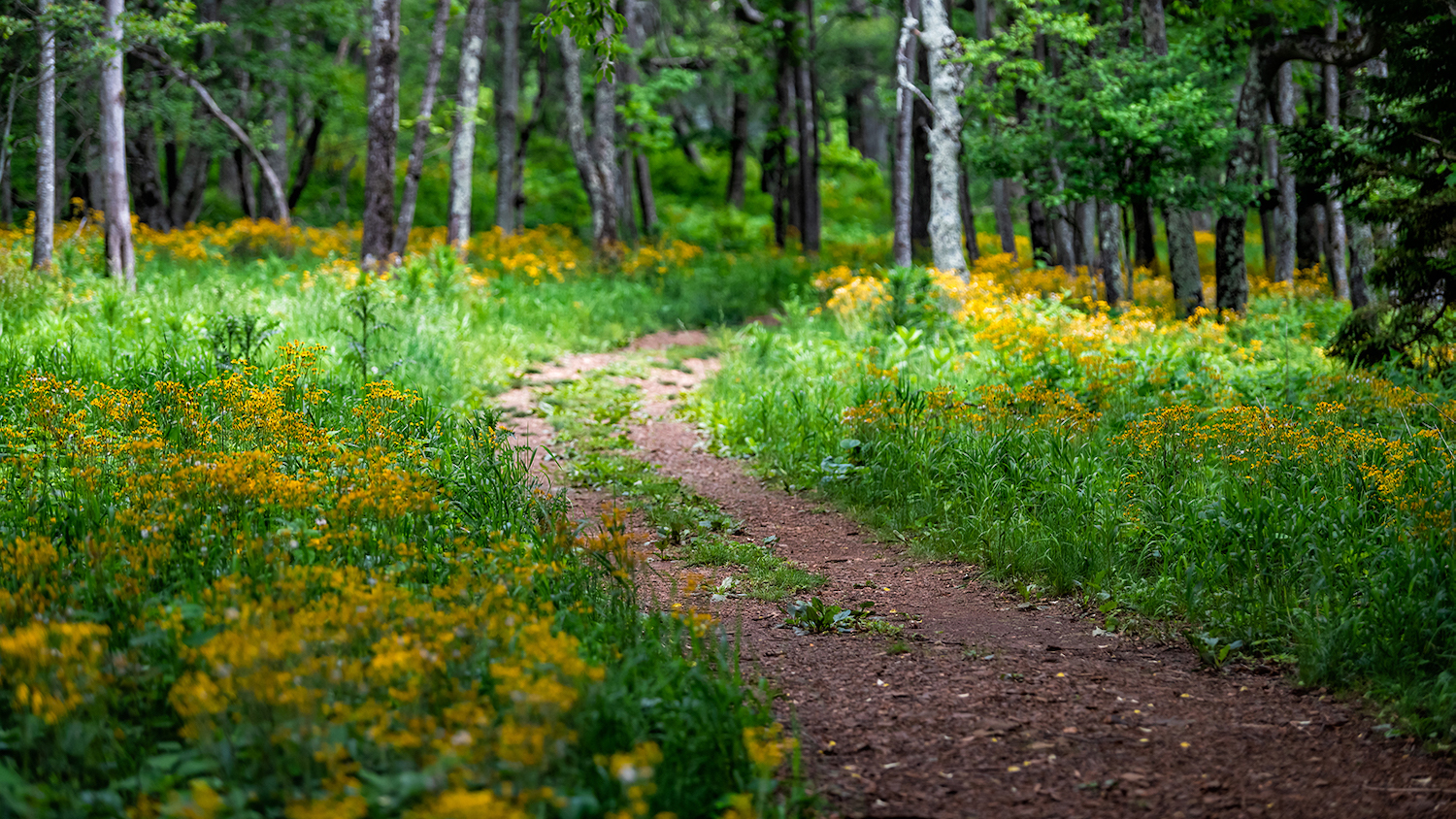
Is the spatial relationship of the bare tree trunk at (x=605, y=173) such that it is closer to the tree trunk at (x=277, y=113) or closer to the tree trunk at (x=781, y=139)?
the tree trunk at (x=781, y=139)

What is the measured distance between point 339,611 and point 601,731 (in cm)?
93

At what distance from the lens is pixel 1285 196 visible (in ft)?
56.0

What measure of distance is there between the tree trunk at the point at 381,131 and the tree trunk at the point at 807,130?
362 inches

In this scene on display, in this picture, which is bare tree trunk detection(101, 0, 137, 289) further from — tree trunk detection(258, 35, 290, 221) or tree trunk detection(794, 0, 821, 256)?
tree trunk detection(794, 0, 821, 256)

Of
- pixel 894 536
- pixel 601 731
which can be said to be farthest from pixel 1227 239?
pixel 601 731

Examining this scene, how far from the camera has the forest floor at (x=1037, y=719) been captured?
314 centimetres

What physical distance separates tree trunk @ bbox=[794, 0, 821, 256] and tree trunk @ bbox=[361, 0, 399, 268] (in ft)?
30.2

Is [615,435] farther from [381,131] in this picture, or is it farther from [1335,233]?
[1335,233]

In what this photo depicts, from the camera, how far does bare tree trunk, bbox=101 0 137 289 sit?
10.1 metres

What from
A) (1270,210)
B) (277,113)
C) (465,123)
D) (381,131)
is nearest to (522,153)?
(277,113)

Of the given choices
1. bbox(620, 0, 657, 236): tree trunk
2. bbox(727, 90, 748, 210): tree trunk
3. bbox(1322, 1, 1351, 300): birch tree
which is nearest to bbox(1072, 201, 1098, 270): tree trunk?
bbox(1322, 1, 1351, 300): birch tree

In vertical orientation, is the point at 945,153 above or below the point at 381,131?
below

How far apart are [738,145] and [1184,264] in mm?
14802

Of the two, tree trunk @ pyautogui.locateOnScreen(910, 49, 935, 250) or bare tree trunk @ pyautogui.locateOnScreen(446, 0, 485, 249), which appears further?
tree trunk @ pyautogui.locateOnScreen(910, 49, 935, 250)
